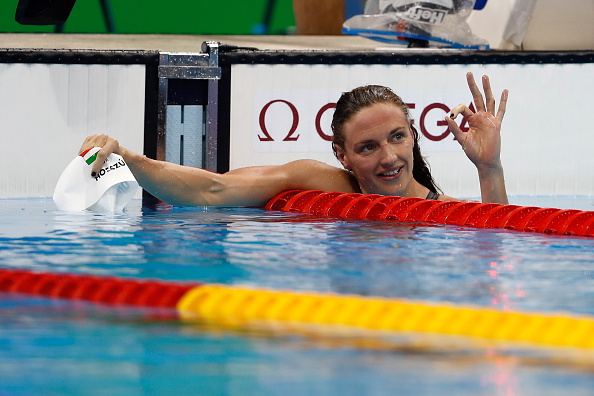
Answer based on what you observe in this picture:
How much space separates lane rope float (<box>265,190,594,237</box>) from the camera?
3180 millimetres

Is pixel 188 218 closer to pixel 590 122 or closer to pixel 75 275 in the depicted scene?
pixel 75 275

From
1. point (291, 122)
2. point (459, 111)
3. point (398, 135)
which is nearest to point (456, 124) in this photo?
point (459, 111)

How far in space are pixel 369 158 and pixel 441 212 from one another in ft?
1.30

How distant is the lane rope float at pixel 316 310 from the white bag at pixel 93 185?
1.53m

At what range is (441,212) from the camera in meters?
3.47

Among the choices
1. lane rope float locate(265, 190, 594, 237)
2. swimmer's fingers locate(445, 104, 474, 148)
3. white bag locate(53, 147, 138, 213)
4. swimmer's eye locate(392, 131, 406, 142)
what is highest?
swimmer's fingers locate(445, 104, 474, 148)

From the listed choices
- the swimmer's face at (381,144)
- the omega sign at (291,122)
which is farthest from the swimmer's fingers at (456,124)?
the omega sign at (291,122)

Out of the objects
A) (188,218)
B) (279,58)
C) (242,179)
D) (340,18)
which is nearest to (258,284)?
(188,218)

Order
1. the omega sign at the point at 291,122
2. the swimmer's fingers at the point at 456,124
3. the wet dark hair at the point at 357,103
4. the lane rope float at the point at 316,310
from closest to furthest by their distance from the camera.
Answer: the lane rope float at the point at 316,310 → the swimmer's fingers at the point at 456,124 → the wet dark hair at the point at 357,103 → the omega sign at the point at 291,122

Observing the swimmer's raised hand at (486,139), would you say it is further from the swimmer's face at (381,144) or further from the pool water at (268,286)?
the pool water at (268,286)

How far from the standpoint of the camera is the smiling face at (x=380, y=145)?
3.62 m

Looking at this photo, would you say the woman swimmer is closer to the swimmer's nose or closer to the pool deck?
the swimmer's nose

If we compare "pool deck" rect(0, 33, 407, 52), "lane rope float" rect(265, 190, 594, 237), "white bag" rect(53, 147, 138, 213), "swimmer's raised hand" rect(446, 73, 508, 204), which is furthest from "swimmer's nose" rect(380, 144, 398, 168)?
"pool deck" rect(0, 33, 407, 52)

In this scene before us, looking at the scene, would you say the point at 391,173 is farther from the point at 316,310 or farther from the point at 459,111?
the point at 316,310
